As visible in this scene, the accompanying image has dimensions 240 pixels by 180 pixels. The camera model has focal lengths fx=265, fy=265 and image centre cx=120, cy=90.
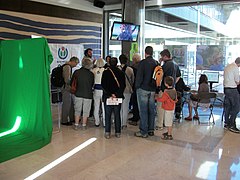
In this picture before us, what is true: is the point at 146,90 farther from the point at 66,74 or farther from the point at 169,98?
the point at 66,74

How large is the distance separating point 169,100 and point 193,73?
3735mm

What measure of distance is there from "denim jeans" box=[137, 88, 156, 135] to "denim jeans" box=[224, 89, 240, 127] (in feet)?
5.29

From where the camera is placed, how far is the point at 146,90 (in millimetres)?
4656

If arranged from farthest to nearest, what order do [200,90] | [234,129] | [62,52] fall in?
[62,52]
[200,90]
[234,129]

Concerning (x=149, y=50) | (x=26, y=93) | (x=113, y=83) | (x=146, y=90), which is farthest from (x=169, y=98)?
(x=26, y=93)

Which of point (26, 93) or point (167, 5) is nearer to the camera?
point (26, 93)

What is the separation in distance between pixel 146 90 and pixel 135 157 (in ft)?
4.14

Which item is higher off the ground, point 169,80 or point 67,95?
point 169,80

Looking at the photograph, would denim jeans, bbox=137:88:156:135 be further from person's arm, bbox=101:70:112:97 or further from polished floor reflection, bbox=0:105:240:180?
person's arm, bbox=101:70:112:97

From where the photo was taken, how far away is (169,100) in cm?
466

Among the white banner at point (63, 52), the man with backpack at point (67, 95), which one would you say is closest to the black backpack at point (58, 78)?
the man with backpack at point (67, 95)

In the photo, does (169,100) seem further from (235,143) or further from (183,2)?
(183,2)

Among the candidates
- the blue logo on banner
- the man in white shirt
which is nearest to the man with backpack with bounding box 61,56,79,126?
the blue logo on banner

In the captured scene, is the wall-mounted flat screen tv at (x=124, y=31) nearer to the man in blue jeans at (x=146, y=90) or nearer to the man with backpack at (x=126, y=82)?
the man with backpack at (x=126, y=82)
